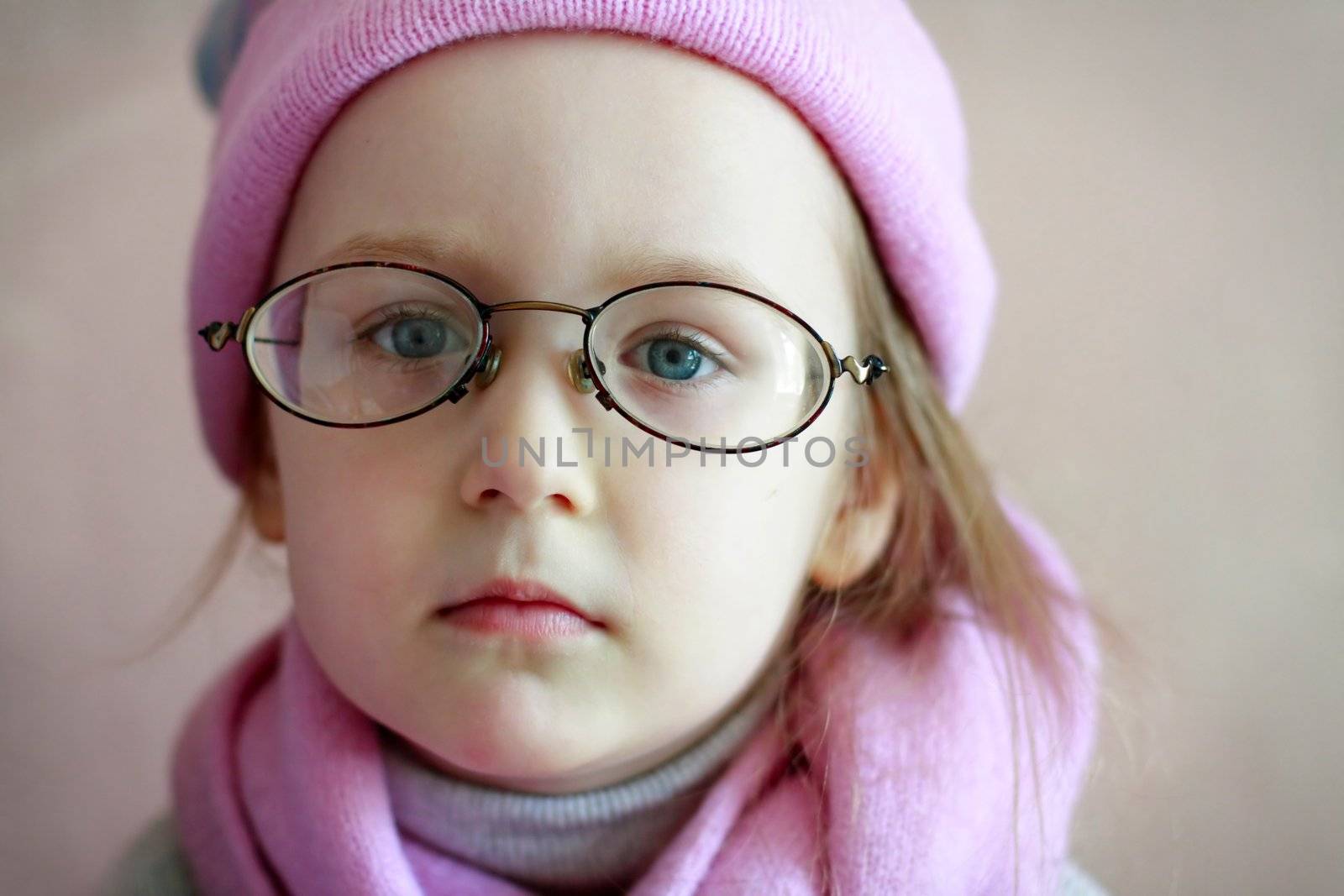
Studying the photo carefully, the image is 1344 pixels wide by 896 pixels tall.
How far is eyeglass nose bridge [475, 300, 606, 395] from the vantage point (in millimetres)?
687

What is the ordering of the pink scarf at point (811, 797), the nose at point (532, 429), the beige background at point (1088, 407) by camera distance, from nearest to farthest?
the nose at point (532, 429), the pink scarf at point (811, 797), the beige background at point (1088, 407)

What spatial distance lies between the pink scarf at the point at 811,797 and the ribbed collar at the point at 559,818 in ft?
0.07

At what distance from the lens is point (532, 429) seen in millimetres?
671

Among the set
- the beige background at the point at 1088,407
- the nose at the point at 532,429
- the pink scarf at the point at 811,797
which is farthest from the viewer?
the beige background at the point at 1088,407

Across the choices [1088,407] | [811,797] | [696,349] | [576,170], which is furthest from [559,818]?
[1088,407]

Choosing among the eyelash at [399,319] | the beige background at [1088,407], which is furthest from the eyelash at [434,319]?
the beige background at [1088,407]

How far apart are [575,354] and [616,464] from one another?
0.26ft

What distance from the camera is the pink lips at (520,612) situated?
2.27ft

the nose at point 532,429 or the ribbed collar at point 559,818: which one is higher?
the nose at point 532,429

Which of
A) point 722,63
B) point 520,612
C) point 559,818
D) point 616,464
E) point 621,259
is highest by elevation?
point 722,63

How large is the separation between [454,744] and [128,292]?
958mm

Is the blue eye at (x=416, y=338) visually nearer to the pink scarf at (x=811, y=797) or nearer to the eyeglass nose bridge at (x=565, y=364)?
the eyeglass nose bridge at (x=565, y=364)

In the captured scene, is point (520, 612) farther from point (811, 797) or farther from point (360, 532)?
point (811, 797)

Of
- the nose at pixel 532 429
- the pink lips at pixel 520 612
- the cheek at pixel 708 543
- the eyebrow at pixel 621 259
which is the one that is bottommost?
the pink lips at pixel 520 612
